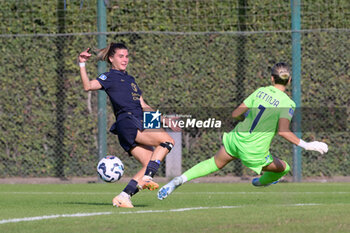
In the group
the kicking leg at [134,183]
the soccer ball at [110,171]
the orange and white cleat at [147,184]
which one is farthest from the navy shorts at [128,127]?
the orange and white cleat at [147,184]

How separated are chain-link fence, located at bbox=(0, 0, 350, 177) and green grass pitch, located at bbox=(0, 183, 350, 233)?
2555 millimetres

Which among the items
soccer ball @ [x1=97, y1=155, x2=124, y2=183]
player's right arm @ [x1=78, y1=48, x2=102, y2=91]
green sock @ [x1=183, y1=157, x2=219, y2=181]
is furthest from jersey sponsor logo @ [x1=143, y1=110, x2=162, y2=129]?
player's right arm @ [x1=78, y1=48, x2=102, y2=91]

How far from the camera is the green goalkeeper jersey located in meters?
8.40

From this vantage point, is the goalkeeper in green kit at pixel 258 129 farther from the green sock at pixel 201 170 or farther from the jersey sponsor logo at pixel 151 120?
the jersey sponsor logo at pixel 151 120

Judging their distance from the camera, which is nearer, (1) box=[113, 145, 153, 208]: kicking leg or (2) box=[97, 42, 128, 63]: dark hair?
(1) box=[113, 145, 153, 208]: kicking leg

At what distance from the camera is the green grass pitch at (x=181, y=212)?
6332 millimetres

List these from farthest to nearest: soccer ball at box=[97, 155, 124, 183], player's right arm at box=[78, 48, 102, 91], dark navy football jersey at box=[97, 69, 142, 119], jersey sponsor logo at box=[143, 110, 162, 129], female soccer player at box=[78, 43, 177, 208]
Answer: jersey sponsor logo at box=[143, 110, 162, 129]
soccer ball at box=[97, 155, 124, 183]
dark navy football jersey at box=[97, 69, 142, 119]
female soccer player at box=[78, 43, 177, 208]
player's right arm at box=[78, 48, 102, 91]

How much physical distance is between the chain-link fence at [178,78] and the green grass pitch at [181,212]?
256 centimetres

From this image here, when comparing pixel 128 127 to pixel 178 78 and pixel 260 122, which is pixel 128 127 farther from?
pixel 178 78

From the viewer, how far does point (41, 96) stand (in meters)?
14.6

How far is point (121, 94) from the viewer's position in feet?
27.9

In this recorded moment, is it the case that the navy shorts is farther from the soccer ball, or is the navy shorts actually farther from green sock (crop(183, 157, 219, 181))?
green sock (crop(183, 157, 219, 181))

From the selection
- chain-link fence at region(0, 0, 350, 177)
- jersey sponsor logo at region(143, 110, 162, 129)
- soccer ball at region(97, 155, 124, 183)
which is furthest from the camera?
chain-link fence at region(0, 0, 350, 177)

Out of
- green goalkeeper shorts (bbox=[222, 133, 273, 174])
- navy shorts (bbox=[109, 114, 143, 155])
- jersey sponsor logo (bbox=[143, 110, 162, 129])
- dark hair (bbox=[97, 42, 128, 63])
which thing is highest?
dark hair (bbox=[97, 42, 128, 63])
